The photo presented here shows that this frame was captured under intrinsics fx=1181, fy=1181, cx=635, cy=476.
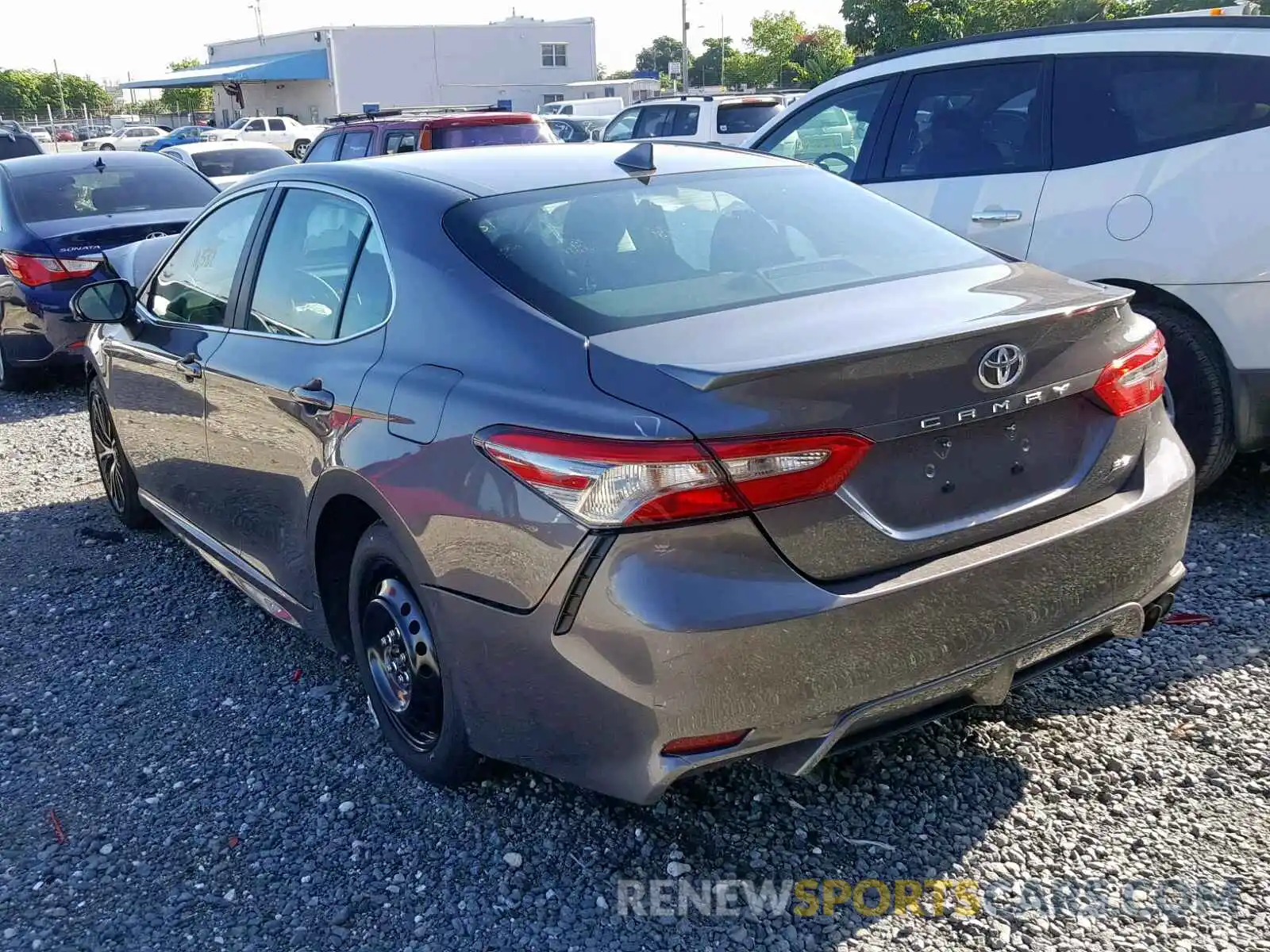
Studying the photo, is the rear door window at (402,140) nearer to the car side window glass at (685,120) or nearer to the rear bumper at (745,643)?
the car side window glass at (685,120)

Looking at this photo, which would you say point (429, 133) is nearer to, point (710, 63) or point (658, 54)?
point (710, 63)

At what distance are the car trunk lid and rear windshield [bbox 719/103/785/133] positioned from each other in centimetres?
1500

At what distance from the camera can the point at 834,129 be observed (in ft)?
20.3

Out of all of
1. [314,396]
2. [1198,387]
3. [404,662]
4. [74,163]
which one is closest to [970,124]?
[1198,387]

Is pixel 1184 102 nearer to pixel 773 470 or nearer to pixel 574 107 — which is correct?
pixel 773 470

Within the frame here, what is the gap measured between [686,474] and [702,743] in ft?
1.87

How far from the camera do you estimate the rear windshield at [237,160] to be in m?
15.5

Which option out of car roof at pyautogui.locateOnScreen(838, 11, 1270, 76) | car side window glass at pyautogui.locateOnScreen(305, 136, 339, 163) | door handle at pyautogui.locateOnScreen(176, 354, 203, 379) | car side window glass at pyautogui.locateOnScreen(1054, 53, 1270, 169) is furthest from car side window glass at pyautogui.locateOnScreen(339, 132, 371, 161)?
car side window glass at pyautogui.locateOnScreen(1054, 53, 1270, 169)

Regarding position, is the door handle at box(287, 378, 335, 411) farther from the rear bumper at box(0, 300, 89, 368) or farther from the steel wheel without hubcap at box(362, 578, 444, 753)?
the rear bumper at box(0, 300, 89, 368)

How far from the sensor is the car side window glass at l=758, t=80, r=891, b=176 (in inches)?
233

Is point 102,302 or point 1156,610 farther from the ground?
point 102,302

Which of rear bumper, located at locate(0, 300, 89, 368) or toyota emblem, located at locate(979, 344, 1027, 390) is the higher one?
toyota emblem, located at locate(979, 344, 1027, 390)

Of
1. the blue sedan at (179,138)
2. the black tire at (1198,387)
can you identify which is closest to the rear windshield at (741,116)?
the black tire at (1198,387)

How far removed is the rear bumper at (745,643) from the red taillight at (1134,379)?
0.26m
